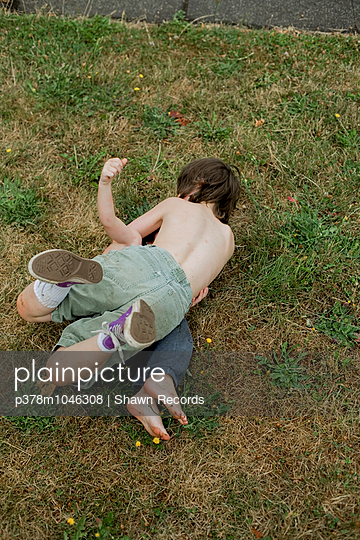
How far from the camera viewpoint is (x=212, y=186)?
2801 mm

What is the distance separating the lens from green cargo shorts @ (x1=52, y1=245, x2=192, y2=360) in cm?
219

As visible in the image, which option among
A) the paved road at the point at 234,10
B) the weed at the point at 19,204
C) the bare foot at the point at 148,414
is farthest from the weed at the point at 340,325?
the paved road at the point at 234,10

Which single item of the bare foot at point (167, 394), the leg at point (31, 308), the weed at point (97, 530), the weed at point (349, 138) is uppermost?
the weed at point (349, 138)

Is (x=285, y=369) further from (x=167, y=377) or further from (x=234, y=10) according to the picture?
(x=234, y=10)

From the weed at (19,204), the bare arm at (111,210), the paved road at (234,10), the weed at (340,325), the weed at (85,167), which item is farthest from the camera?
the paved road at (234,10)

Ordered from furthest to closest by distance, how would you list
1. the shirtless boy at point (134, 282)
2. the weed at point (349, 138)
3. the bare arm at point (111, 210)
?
the weed at point (349, 138)
the bare arm at point (111, 210)
the shirtless boy at point (134, 282)

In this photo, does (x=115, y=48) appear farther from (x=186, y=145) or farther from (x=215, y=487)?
(x=215, y=487)

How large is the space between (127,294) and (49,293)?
0.38m

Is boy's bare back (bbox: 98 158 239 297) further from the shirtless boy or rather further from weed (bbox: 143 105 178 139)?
weed (bbox: 143 105 178 139)

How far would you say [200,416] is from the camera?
2.44 meters

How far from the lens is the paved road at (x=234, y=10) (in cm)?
423

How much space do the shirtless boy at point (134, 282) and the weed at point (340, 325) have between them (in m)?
0.74

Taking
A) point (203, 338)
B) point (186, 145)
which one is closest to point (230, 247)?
point (203, 338)

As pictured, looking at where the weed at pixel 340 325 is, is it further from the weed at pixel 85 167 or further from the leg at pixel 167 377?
the weed at pixel 85 167
